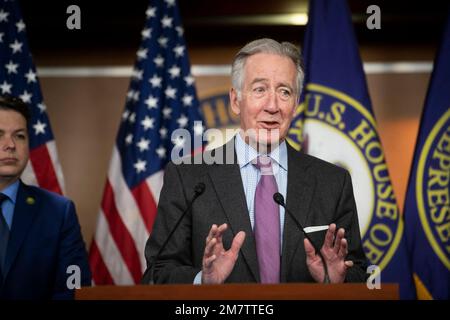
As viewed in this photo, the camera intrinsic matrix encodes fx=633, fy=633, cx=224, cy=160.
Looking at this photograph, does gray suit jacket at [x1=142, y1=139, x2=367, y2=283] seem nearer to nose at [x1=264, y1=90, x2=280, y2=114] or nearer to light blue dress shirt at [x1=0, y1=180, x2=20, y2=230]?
nose at [x1=264, y1=90, x2=280, y2=114]

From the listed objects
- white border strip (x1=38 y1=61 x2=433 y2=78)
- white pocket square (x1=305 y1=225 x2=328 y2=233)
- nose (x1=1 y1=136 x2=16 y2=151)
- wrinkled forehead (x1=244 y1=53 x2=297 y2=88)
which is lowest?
white pocket square (x1=305 y1=225 x2=328 y2=233)

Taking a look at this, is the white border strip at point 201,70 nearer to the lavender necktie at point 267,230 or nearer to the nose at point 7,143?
the nose at point 7,143

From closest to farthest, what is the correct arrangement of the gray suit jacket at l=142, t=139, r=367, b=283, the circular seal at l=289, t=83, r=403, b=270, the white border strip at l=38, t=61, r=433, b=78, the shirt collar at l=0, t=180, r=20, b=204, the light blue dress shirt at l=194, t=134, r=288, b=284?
the gray suit jacket at l=142, t=139, r=367, b=283
the light blue dress shirt at l=194, t=134, r=288, b=284
the shirt collar at l=0, t=180, r=20, b=204
the circular seal at l=289, t=83, r=403, b=270
the white border strip at l=38, t=61, r=433, b=78

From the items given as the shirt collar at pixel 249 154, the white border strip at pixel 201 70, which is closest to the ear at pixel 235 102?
the shirt collar at pixel 249 154

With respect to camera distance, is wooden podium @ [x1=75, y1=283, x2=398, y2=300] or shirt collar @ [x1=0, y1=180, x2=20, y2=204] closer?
wooden podium @ [x1=75, y1=283, x2=398, y2=300]

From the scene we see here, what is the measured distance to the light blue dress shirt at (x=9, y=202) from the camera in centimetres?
293

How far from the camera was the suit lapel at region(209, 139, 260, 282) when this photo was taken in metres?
2.15

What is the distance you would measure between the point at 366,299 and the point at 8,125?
6.70 feet

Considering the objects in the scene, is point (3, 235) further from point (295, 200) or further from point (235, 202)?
point (295, 200)

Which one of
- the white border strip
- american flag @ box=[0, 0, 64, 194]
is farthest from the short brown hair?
the white border strip

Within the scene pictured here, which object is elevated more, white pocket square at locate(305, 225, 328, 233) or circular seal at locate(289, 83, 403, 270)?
circular seal at locate(289, 83, 403, 270)

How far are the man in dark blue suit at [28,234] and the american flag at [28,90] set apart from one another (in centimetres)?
63

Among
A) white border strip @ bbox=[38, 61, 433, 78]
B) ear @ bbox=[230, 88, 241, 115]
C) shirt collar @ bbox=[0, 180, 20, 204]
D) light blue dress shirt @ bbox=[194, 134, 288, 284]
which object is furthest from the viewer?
white border strip @ bbox=[38, 61, 433, 78]

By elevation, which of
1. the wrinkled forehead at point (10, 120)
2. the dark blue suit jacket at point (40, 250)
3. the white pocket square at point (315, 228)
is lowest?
the dark blue suit jacket at point (40, 250)
